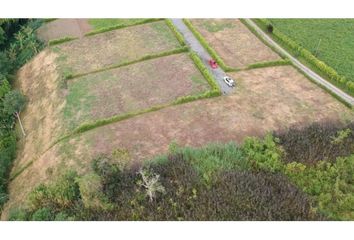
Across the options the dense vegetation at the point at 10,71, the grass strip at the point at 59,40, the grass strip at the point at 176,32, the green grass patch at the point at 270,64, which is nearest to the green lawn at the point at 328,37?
the green grass patch at the point at 270,64

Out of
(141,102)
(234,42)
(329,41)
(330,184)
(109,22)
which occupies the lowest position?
(330,184)

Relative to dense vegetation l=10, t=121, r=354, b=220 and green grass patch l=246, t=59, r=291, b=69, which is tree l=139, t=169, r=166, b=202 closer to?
dense vegetation l=10, t=121, r=354, b=220

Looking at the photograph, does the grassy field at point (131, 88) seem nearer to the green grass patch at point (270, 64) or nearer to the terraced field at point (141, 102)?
the terraced field at point (141, 102)

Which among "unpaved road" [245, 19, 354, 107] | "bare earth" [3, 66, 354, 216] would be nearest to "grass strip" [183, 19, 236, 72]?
"bare earth" [3, 66, 354, 216]

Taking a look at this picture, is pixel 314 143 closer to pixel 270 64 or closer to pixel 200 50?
pixel 270 64

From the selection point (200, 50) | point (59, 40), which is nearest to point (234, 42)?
point (200, 50)

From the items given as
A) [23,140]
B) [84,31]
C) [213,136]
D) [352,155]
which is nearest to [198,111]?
[213,136]
